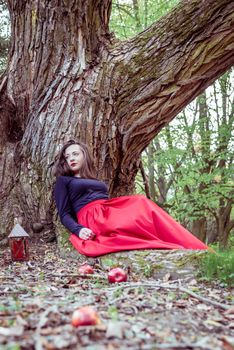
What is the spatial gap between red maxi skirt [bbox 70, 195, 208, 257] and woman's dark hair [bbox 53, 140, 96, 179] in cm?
46

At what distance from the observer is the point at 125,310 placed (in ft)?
6.46

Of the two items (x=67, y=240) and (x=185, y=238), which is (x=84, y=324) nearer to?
(x=185, y=238)

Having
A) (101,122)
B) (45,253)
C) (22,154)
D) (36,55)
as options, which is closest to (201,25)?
(101,122)

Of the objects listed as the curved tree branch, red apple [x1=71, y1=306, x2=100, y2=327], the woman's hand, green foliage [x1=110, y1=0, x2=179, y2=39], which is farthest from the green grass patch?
green foliage [x1=110, y1=0, x2=179, y2=39]

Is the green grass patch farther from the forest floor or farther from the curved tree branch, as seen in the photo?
the curved tree branch

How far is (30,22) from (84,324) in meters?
4.21

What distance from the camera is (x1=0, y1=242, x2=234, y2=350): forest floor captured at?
148 cm

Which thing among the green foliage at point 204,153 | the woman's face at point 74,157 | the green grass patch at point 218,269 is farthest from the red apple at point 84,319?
the green foliage at point 204,153

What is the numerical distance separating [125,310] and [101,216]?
84.4 inches

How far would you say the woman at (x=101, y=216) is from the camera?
3.78m

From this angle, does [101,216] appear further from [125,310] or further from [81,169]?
[125,310]

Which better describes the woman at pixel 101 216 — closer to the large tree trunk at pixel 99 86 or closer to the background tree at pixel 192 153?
the large tree trunk at pixel 99 86

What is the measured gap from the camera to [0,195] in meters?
4.74

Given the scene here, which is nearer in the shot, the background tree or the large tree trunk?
the large tree trunk
